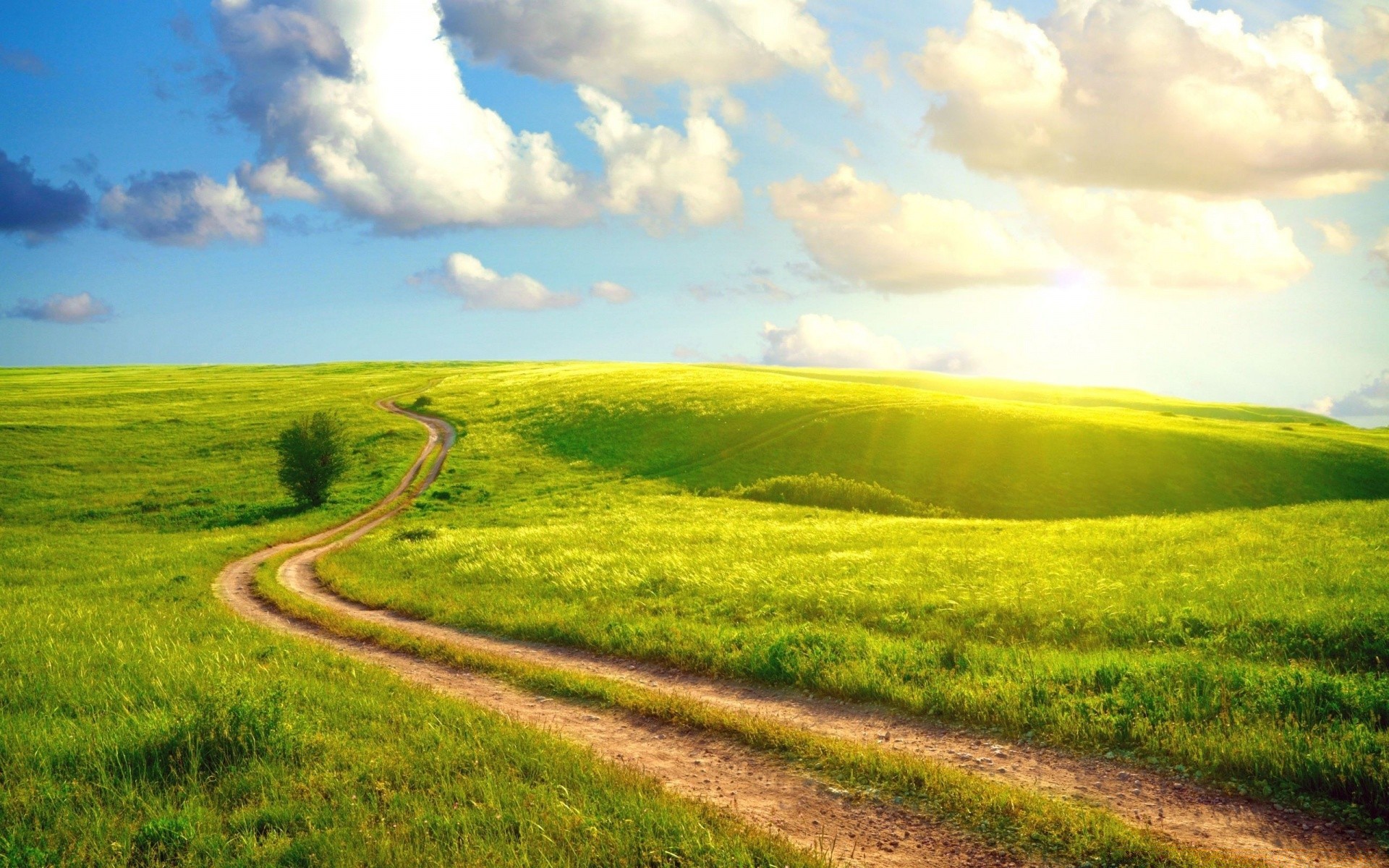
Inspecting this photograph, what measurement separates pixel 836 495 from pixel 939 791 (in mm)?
34690

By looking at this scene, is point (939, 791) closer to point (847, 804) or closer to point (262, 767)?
point (847, 804)

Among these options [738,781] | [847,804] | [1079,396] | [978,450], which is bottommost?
[738,781]

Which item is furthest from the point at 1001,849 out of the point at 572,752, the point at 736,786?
the point at 572,752

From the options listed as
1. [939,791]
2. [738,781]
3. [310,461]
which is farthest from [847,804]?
[310,461]

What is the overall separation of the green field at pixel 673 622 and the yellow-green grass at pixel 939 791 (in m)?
1.30

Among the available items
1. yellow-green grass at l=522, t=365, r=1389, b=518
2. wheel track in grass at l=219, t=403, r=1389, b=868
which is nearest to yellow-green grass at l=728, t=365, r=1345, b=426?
yellow-green grass at l=522, t=365, r=1389, b=518

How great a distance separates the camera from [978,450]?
2036 inches

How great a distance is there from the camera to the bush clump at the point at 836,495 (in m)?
42.2

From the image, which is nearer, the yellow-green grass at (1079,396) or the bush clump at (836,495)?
the bush clump at (836,495)

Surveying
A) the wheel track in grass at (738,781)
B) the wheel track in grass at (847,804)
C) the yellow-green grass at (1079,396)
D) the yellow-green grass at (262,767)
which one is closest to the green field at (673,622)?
the yellow-green grass at (262,767)

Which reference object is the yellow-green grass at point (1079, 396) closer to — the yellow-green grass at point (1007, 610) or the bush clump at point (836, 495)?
the bush clump at point (836, 495)

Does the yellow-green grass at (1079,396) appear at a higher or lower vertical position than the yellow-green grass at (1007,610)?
higher

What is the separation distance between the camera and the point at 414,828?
25.8ft

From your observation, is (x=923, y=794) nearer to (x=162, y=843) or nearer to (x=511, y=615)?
(x=162, y=843)
